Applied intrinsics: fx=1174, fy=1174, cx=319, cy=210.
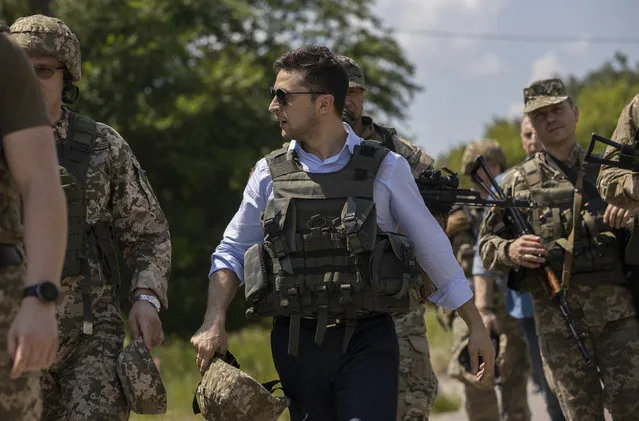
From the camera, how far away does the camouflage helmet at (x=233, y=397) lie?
188 inches

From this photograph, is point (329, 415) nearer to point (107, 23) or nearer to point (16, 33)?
point (16, 33)

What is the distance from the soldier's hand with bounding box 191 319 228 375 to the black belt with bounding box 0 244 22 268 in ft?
4.69

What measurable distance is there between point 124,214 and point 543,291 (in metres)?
2.96

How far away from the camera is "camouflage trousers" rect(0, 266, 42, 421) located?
3.50 m

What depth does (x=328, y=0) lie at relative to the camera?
37.1 metres

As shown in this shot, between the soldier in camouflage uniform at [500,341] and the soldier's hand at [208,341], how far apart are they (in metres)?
3.99

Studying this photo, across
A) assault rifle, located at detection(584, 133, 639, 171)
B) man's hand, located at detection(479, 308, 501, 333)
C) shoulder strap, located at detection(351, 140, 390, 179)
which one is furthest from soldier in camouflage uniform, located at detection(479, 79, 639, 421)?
shoulder strap, located at detection(351, 140, 390, 179)

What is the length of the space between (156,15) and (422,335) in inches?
735

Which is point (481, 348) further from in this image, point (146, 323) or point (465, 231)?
point (465, 231)

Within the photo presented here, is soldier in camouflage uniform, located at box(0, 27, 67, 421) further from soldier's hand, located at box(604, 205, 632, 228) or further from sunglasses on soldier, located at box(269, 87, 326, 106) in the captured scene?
soldier's hand, located at box(604, 205, 632, 228)

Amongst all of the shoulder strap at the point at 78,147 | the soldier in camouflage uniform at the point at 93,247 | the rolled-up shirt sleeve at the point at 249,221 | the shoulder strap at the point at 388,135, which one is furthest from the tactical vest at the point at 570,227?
the shoulder strap at the point at 78,147

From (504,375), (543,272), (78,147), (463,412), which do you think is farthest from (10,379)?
(463,412)

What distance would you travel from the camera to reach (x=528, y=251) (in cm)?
706

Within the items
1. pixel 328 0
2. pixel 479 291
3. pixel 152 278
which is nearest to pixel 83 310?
pixel 152 278
